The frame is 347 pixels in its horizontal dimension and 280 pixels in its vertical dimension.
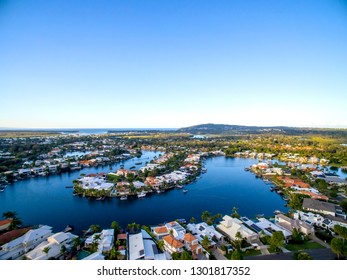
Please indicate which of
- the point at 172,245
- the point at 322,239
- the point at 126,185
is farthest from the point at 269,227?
the point at 126,185

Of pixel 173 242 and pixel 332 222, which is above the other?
pixel 173 242

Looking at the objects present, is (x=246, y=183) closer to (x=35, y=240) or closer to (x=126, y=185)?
(x=126, y=185)

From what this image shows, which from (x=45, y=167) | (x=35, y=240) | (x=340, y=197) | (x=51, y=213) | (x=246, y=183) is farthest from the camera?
(x=45, y=167)

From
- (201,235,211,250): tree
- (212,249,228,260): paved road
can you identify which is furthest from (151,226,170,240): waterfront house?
(212,249,228,260): paved road

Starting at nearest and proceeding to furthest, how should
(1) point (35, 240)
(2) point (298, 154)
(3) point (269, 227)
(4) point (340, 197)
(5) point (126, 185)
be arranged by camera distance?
(1) point (35, 240), (3) point (269, 227), (4) point (340, 197), (5) point (126, 185), (2) point (298, 154)

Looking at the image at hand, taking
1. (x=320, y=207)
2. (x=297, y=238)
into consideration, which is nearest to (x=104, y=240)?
(x=297, y=238)

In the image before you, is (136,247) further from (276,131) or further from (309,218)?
(276,131)
